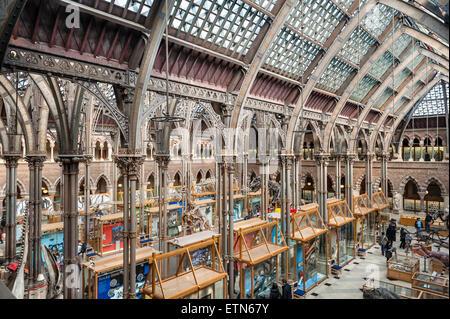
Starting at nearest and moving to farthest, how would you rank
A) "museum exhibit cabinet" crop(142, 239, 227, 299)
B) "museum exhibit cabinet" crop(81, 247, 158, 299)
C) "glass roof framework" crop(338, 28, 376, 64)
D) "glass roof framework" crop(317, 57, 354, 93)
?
1. "museum exhibit cabinet" crop(142, 239, 227, 299)
2. "museum exhibit cabinet" crop(81, 247, 158, 299)
3. "glass roof framework" crop(338, 28, 376, 64)
4. "glass roof framework" crop(317, 57, 354, 93)

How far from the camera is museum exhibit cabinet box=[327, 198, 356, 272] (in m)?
13.5

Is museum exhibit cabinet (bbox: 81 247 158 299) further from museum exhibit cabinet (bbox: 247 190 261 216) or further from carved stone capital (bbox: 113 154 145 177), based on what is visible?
museum exhibit cabinet (bbox: 247 190 261 216)

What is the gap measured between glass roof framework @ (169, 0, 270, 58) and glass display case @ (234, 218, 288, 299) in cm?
649

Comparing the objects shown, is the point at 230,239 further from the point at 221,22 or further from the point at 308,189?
the point at 308,189

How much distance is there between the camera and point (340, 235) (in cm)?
1409

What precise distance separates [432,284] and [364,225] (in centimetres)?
1575

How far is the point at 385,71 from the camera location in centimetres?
1728

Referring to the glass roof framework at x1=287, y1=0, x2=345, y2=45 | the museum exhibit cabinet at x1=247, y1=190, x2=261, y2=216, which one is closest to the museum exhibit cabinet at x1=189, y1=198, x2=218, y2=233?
the museum exhibit cabinet at x1=247, y1=190, x2=261, y2=216

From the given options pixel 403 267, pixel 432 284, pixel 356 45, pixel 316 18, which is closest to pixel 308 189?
pixel 356 45

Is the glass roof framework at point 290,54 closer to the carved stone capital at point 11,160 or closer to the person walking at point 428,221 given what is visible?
the person walking at point 428,221

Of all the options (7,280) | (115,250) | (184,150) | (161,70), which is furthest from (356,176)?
(7,280)

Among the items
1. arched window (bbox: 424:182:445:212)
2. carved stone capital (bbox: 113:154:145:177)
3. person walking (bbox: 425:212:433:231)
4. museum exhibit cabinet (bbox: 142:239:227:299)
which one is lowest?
museum exhibit cabinet (bbox: 142:239:227:299)

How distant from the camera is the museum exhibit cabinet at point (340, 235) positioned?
44.3ft

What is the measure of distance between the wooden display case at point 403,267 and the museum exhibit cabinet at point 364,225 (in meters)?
12.7
